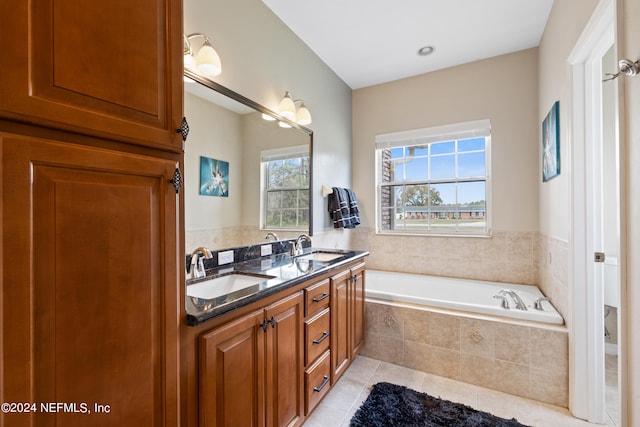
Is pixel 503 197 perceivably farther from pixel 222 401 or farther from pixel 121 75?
pixel 121 75

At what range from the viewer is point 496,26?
98.3 inches

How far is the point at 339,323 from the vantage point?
2.04 m

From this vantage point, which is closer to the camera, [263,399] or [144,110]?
[144,110]

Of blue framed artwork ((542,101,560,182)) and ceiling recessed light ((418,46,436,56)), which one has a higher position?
ceiling recessed light ((418,46,436,56))

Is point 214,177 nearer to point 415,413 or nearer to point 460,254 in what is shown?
point 415,413

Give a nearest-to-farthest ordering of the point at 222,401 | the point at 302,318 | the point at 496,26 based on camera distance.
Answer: the point at 222,401
the point at 302,318
the point at 496,26

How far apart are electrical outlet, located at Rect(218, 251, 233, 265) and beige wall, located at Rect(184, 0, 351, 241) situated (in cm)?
111

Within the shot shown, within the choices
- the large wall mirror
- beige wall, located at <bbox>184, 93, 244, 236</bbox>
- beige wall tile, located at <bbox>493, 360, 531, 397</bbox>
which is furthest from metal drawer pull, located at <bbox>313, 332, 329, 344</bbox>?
beige wall tile, located at <bbox>493, 360, 531, 397</bbox>

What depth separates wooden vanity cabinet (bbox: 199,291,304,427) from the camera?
109 cm

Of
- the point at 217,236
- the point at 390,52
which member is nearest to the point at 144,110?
the point at 217,236

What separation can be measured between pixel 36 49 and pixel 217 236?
4.19 ft

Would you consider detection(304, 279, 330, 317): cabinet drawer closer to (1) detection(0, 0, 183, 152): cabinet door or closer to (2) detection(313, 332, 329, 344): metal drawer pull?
(2) detection(313, 332, 329, 344): metal drawer pull

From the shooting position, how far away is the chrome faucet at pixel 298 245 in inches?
94.0

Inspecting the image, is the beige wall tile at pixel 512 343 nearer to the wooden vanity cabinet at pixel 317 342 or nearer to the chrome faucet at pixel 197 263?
the wooden vanity cabinet at pixel 317 342
